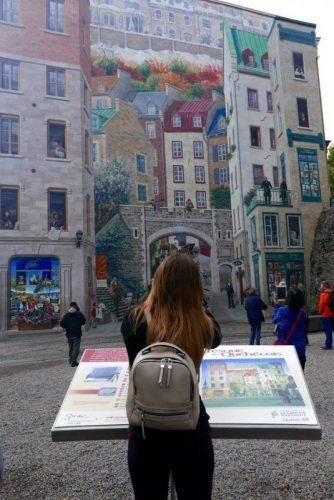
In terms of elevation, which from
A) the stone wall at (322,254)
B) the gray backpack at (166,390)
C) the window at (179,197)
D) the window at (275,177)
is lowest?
the gray backpack at (166,390)

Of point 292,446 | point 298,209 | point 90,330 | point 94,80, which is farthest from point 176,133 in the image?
point 292,446

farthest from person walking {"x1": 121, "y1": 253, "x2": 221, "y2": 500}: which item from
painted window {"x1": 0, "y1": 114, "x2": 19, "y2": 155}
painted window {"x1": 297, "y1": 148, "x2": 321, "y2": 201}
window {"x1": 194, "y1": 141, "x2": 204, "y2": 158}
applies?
window {"x1": 194, "y1": 141, "x2": 204, "y2": 158}

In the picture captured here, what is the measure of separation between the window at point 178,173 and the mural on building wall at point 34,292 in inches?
Result: 433

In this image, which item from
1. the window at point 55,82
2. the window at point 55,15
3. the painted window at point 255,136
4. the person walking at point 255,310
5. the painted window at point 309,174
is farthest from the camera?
the painted window at point 255,136

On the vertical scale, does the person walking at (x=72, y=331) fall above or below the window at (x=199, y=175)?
below

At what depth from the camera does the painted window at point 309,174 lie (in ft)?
78.1

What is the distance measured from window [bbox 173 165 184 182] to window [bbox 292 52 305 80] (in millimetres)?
8704

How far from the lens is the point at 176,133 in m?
29.1

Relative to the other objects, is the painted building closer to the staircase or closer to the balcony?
the staircase

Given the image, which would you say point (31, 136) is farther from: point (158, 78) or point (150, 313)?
point (150, 313)

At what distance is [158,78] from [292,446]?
1138 inches

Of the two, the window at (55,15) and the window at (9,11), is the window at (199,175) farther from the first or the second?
the window at (9,11)

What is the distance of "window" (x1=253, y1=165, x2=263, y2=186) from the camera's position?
85.4 feet

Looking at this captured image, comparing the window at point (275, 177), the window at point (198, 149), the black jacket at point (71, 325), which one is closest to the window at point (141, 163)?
the window at point (198, 149)
